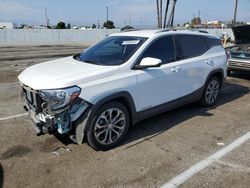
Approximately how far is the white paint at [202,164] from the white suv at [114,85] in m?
1.22

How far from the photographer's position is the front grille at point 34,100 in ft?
13.0

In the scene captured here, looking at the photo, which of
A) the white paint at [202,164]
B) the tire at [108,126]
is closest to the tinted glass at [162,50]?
the tire at [108,126]

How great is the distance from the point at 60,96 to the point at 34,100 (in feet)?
1.77

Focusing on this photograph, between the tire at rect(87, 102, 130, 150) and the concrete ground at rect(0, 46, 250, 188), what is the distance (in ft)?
0.47

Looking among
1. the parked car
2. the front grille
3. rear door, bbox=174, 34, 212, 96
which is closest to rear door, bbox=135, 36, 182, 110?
rear door, bbox=174, 34, 212, 96

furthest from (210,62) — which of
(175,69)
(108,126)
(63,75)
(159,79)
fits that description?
(63,75)

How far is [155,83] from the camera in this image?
187 inches

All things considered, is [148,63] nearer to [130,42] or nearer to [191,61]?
[130,42]

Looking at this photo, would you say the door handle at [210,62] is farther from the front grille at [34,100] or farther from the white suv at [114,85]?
the front grille at [34,100]

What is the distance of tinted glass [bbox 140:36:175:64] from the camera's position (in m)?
4.78

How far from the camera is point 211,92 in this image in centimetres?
644

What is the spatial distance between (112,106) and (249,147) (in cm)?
228

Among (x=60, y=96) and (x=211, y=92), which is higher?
(x=60, y=96)

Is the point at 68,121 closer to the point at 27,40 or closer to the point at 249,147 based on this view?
the point at 249,147
